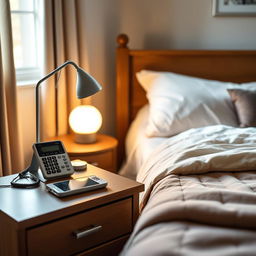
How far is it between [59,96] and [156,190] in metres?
1.14

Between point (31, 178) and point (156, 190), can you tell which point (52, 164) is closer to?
point (31, 178)

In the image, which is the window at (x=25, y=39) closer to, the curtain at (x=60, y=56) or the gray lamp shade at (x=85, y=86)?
the curtain at (x=60, y=56)

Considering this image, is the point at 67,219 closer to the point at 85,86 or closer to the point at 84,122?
the point at 85,86

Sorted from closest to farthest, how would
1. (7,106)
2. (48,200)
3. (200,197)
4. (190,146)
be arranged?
1. (200,197)
2. (48,200)
3. (190,146)
4. (7,106)

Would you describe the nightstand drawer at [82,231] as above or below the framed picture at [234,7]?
below

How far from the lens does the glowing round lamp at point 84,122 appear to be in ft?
8.52

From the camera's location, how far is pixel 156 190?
1.75 meters

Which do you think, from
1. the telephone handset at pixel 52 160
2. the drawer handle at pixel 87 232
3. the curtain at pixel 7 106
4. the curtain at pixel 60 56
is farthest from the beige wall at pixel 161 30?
the drawer handle at pixel 87 232

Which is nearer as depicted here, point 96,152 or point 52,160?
point 52,160

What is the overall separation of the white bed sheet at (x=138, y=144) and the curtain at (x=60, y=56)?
1.30 ft

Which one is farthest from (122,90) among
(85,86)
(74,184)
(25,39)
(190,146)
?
(74,184)

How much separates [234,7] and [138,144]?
1.23 metres

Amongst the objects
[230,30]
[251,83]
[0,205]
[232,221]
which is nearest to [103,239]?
[0,205]

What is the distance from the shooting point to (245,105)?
8.37 feet
